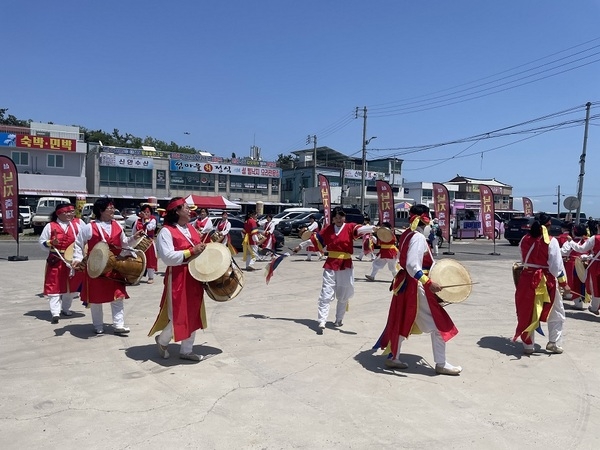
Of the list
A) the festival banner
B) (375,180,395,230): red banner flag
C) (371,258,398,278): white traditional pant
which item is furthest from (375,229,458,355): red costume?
the festival banner

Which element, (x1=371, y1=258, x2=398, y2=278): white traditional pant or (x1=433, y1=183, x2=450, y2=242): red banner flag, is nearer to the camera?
(x1=371, y1=258, x2=398, y2=278): white traditional pant

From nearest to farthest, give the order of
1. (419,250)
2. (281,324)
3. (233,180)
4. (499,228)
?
1. (419,250)
2. (281,324)
3. (499,228)
4. (233,180)

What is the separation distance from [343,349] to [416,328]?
4.06 feet

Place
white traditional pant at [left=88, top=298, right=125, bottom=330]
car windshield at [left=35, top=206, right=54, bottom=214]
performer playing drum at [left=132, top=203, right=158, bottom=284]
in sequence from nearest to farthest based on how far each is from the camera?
white traditional pant at [left=88, top=298, right=125, bottom=330] → performer playing drum at [left=132, top=203, right=158, bottom=284] → car windshield at [left=35, top=206, right=54, bottom=214]

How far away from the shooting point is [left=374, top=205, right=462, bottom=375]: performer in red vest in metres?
4.98

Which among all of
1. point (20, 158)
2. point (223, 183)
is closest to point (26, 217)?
point (20, 158)

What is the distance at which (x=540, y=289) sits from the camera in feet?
19.7

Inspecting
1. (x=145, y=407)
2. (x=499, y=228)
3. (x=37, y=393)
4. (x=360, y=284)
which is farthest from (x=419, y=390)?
(x=499, y=228)

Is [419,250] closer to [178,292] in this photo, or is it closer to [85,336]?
[178,292]

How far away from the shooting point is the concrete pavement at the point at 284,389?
3697 millimetres

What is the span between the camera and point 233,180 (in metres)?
49.9

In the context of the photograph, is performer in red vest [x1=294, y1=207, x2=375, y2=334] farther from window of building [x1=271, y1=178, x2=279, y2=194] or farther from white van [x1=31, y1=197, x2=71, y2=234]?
window of building [x1=271, y1=178, x2=279, y2=194]

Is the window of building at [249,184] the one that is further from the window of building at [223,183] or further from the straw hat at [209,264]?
the straw hat at [209,264]

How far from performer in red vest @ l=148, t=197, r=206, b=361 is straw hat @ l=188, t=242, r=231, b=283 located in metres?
0.09
